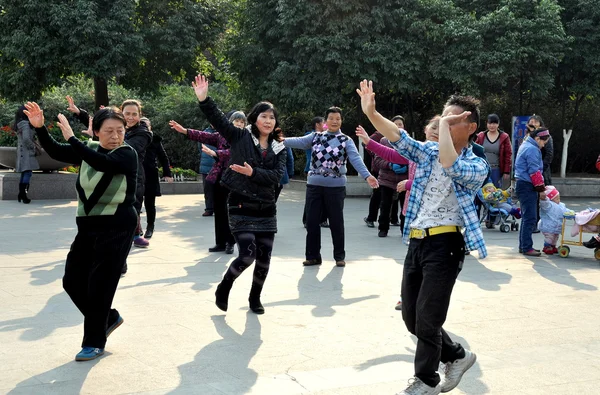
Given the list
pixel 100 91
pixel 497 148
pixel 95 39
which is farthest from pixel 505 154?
pixel 100 91

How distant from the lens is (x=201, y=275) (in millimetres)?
8602

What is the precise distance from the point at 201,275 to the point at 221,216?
165cm

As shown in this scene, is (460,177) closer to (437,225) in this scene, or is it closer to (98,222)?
(437,225)

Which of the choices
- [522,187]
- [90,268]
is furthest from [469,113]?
[522,187]

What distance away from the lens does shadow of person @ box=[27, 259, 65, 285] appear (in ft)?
26.3

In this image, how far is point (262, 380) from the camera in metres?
4.95

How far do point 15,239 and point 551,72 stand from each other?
1557 centimetres

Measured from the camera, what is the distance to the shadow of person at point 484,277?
845cm

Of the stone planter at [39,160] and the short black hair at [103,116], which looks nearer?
the short black hair at [103,116]

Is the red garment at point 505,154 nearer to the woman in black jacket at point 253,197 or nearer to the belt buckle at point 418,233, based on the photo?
the woman in black jacket at point 253,197

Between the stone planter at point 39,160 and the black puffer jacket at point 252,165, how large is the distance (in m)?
10.5

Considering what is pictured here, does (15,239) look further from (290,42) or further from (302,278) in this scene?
(290,42)

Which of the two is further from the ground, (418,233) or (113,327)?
(418,233)

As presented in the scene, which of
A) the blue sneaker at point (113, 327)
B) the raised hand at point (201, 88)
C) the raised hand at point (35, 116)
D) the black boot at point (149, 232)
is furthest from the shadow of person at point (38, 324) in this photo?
the black boot at point (149, 232)
